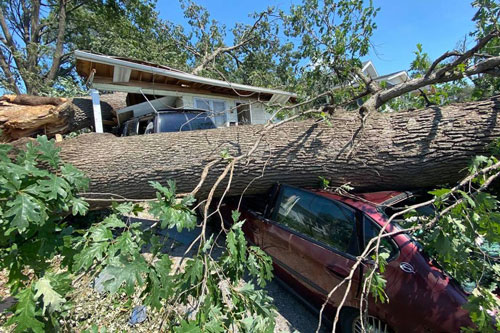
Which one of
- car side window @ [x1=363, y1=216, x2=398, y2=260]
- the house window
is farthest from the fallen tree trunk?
the house window

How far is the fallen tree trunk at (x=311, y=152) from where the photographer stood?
2.49 m

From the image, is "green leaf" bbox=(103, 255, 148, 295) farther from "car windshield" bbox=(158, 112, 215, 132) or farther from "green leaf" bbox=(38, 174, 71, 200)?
"car windshield" bbox=(158, 112, 215, 132)

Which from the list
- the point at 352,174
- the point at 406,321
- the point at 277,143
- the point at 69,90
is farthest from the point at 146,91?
the point at 406,321

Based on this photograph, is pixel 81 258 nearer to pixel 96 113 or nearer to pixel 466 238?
pixel 466 238

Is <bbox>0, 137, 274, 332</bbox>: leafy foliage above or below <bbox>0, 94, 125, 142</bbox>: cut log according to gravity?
below

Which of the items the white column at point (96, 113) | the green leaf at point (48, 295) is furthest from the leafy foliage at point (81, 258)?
the white column at point (96, 113)

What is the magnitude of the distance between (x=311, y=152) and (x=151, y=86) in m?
5.95

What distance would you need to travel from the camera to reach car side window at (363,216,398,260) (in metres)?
1.91

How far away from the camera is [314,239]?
246cm

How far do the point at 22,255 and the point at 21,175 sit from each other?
53cm

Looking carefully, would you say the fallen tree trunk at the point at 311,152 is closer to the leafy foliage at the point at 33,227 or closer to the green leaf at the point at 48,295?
the leafy foliage at the point at 33,227

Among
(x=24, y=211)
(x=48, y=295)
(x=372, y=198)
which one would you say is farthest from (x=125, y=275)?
(x=372, y=198)

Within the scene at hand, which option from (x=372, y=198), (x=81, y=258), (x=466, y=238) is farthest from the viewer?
(x=372, y=198)

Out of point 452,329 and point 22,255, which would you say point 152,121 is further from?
point 452,329
